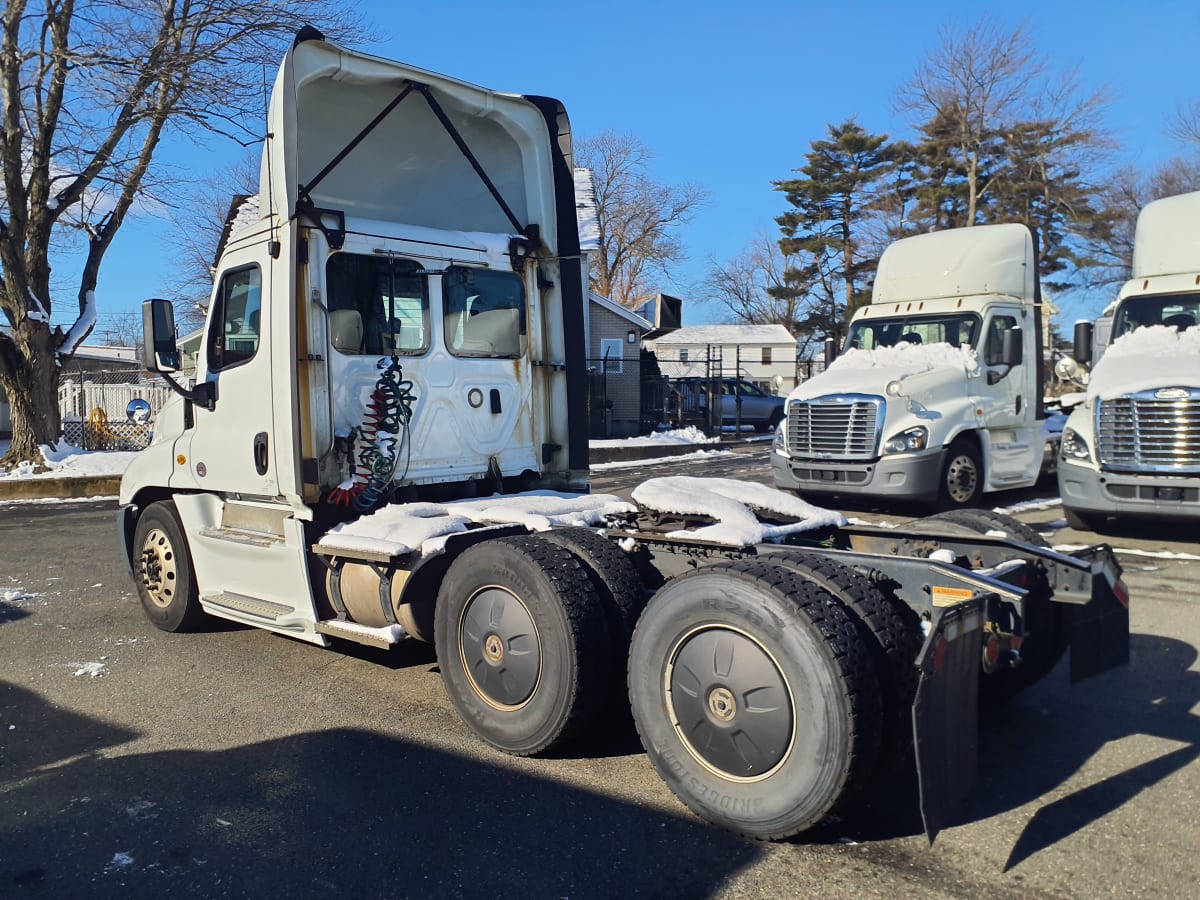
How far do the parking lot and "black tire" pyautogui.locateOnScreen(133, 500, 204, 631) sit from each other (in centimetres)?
46

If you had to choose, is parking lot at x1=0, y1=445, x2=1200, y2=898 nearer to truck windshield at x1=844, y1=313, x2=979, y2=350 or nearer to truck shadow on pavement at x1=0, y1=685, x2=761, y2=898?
truck shadow on pavement at x1=0, y1=685, x2=761, y2=898

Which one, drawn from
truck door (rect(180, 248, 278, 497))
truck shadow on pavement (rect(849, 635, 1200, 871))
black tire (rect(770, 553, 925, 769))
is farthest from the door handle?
truck shadow on pavement (rect(849, 635, 1200, 871))

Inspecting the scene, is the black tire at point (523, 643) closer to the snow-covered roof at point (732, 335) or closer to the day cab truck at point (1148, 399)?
the day cab truck at point (1148, 399)

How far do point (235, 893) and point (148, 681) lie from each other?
275cm

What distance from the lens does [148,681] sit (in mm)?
5488

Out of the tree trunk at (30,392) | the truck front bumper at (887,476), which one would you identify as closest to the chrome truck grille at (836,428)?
the truck front bumper at (887,476)

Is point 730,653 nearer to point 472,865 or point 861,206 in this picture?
point 472,865

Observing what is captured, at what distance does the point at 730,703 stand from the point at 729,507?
3.96ft

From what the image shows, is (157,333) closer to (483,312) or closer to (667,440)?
(483,312)

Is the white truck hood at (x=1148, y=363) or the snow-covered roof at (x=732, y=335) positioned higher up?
the snow-covered roof at (x=732, y=335)

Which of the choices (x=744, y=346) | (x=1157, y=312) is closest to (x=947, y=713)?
(x=1157, y=312)

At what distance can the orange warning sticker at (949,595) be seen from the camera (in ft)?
11.4

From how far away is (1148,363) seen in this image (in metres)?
9.64

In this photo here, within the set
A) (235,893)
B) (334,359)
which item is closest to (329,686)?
(334,359)
